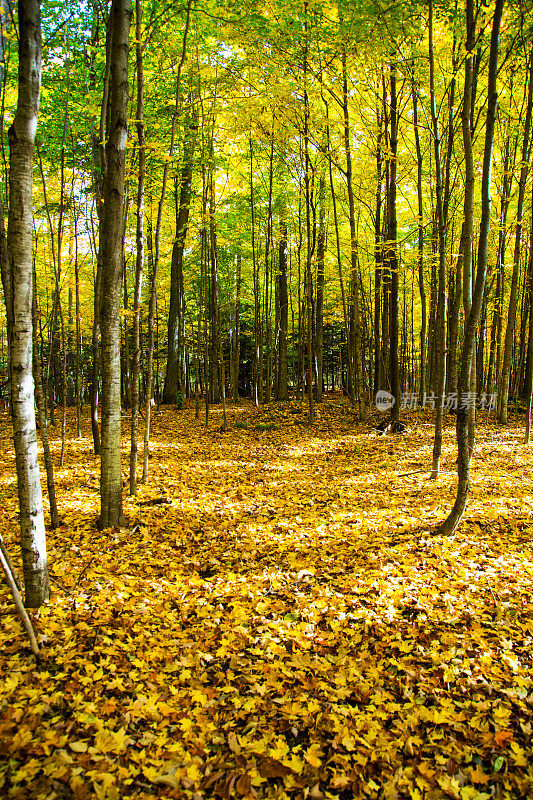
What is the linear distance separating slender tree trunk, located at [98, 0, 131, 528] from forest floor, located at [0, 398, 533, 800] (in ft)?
3.30

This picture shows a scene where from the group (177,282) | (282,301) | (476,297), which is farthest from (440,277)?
(282,301)

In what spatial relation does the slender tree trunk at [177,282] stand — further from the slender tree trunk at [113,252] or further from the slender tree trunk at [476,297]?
the slender tree trunk at [476,297]

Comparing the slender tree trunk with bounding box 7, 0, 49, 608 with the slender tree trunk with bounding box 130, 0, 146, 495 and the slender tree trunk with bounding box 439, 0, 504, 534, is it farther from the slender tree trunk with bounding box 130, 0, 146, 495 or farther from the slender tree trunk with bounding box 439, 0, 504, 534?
the slender tree trunk with bounding box 439, 0, 504, 534

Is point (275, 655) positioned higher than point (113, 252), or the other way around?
point (113, 252)

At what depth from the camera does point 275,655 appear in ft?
10.7

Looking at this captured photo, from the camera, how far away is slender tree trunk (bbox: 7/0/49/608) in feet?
9.43

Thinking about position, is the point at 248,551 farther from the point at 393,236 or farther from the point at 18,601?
the point at 393,236

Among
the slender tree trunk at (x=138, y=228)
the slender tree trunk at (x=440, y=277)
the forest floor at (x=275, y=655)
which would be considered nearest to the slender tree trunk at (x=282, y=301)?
the slender tree trunk at (x=440, y=277)

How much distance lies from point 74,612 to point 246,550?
217 centimetres

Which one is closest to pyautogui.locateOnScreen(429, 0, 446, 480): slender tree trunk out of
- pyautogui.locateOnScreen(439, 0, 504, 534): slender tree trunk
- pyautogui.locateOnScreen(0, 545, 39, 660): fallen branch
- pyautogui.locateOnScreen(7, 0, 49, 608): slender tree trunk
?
pyautogui.locateOnScreen(439, 0, 504, 534): slender tree trunk

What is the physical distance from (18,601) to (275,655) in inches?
78.9

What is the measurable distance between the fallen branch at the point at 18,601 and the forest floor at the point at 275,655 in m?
0.14

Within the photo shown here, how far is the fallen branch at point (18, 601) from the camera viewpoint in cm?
257

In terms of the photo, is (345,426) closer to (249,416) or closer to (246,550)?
(249,416)
